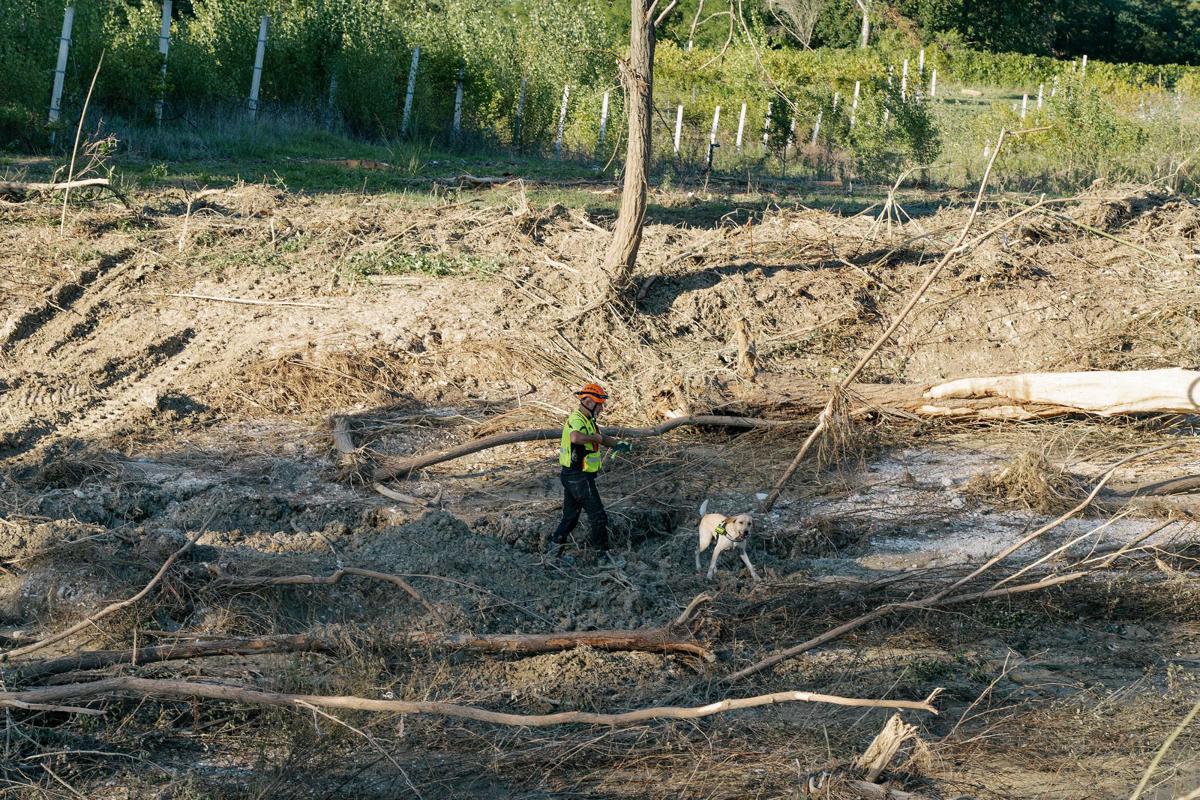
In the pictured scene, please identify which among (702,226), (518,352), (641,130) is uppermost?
(641,130)

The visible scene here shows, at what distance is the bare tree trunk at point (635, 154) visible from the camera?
1099cm

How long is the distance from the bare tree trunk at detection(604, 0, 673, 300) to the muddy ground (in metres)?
0.46

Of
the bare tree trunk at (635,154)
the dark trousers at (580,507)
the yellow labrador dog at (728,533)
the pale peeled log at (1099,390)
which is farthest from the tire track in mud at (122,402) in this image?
the pale peeled log at (1099,390)

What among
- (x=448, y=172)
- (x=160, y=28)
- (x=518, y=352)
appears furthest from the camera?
(x=160, y=28)

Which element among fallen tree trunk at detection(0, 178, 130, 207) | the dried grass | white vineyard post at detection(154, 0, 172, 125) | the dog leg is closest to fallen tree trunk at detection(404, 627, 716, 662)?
the dog leg

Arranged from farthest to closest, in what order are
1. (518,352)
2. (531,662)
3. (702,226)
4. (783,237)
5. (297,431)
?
1. (702,226)
2. (783,237)
3. (518,352)
4. (297,431)
5. (531,662)

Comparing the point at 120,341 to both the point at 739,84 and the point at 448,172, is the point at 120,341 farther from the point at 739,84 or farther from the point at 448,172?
the point at 739,84

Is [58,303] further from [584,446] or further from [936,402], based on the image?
[936,402]

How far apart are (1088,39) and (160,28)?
40.9m

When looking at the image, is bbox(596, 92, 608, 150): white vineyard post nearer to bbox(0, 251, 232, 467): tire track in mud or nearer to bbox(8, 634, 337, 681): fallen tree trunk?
bbox(0, 251, 232, 467): tire track in mud

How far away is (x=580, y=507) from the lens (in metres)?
7.41

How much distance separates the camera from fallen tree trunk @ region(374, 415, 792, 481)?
28.4 ft

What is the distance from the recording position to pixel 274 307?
11266 mm

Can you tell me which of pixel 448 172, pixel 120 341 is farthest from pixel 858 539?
pixel 448 172
